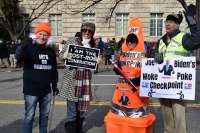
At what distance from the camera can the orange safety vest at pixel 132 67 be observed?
6703 mm

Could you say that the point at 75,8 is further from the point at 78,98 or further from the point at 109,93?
the point at 78,98

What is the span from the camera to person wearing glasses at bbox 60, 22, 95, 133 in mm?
7695

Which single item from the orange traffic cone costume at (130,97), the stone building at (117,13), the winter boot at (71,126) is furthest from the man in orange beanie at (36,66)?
the stone building at (117,13)

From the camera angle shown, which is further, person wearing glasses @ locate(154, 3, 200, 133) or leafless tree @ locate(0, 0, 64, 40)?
leafless tree @ locate(0, 0, 64, 40)

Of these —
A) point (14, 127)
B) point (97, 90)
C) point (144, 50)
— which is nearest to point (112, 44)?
point (97, 90)

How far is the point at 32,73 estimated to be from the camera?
7.14m

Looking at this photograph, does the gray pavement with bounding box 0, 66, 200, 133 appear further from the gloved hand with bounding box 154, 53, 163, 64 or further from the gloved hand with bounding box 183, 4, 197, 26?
the gloved hand with bounding box 183, 4, 197, 26

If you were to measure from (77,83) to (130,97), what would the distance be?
131 centimetres

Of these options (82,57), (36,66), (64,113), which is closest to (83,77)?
(82,57)

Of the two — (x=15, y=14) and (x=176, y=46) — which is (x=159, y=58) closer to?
(x=176, y=46)

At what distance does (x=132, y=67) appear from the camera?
6.76 metres

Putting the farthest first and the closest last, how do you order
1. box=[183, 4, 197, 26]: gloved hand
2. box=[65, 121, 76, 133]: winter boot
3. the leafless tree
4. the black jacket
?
the leafless tree < box=[65, 121, 76, 133]: winter boot < the black jacket < box=[183, 4, 197, 26]: gloved hand

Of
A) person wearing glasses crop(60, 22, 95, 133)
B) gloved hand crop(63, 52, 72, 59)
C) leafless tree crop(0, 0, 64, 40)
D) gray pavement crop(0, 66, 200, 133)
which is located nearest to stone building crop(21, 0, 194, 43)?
leafless tree crop(0, 0, 64, 40)

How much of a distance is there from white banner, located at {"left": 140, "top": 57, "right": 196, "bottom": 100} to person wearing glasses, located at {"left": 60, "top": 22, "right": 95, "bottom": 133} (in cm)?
135
